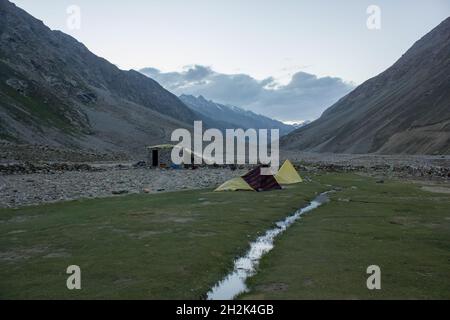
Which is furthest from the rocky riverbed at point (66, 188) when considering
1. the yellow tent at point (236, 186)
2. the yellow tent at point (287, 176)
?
the yellow tent at point (287, 176)

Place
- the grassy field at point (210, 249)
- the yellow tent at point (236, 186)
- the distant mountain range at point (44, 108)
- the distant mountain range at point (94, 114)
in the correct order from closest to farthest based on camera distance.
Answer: the grassy field at point (210, 249) < the yellow tent at point (236, 186) < the distant mountain range at point (44, 108) < the distant mountain range at point (94, 114)

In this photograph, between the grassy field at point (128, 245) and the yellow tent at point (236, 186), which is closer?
the grassy field at point (128, 245)

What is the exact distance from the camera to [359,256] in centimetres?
1697

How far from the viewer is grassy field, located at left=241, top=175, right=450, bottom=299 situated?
12984mm

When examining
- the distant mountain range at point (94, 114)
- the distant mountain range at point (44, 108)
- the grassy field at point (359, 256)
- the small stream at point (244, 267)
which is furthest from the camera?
the distant mountain range at point (94, 114)

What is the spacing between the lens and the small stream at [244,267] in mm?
13414

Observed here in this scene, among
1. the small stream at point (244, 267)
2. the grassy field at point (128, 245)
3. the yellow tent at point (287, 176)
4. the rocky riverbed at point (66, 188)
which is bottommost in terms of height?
the small stream at point (244, 267)

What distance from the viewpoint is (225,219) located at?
2497 cm

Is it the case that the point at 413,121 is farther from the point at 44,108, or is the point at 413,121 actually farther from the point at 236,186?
the point at 236,186

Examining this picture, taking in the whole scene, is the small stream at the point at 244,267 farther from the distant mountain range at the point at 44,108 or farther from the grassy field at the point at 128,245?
the distant mountain range at the point at 44,108

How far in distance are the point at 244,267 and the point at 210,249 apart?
2.17 metres

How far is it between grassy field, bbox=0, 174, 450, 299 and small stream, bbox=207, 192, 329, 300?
32 cm

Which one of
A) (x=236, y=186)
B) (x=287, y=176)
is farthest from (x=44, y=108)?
(x=236, y=186)

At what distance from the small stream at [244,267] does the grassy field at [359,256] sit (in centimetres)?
41
